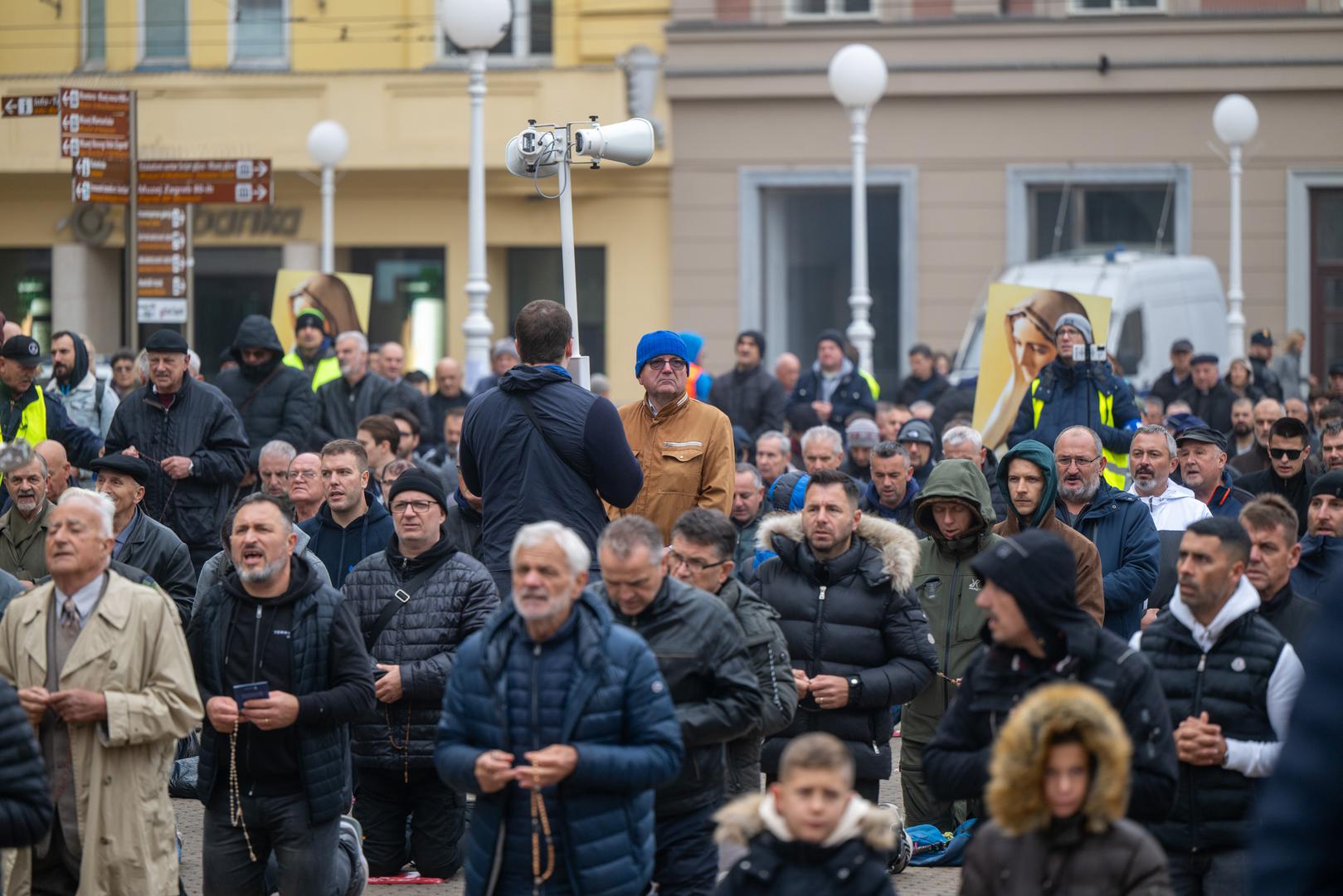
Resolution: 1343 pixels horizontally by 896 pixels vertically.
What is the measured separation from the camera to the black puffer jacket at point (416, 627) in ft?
26.4

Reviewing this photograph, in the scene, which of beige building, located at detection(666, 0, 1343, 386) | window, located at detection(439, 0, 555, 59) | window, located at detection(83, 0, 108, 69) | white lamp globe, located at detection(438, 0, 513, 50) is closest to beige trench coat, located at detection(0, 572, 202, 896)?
white lamp globe, located at detection(438, 0, 513, 50)

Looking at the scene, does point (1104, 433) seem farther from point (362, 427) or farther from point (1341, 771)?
point (1341, 771)

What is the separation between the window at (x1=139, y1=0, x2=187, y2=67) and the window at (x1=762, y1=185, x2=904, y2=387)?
828cm

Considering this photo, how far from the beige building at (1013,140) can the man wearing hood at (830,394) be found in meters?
8.66

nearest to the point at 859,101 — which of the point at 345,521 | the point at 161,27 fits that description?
the point at 345,521

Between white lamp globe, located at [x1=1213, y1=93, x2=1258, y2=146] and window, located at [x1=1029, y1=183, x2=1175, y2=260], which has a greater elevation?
white lamp globe, located at [x1=1213, y1=93, x2=1258, y2=146]

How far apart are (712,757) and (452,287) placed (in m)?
20.0

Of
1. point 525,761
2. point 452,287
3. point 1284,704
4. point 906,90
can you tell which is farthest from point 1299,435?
point 452,287

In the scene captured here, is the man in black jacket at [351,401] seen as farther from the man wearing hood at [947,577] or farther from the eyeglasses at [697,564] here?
the eyeglasses at [697,564]

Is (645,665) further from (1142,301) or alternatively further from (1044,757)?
(1142,301)

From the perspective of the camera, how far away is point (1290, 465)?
10828 millimetres

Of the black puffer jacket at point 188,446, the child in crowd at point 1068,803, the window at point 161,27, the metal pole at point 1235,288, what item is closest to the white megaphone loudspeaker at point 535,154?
the black puffer jacket at point 188,446

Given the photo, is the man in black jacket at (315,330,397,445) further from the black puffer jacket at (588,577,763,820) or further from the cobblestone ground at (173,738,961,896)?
the black puffer jacket at (588,577,763,820)

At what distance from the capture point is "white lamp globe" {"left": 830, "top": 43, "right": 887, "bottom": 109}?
62.8ft
